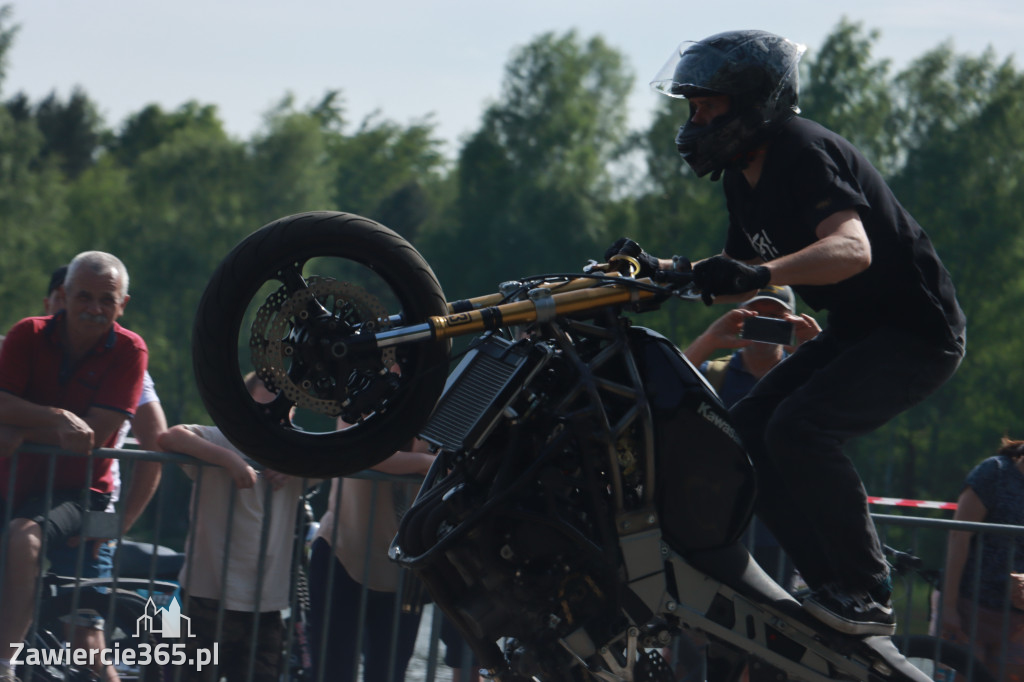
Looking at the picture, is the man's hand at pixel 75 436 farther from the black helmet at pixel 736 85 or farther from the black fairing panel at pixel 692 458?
the black helmet at pixel 736 85

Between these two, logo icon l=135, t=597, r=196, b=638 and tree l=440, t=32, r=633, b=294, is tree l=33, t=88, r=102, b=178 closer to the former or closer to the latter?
tree l=440, t=32, r=633, b=294

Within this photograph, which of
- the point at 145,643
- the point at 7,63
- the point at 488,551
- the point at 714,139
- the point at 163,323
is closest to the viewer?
the point at 488,551

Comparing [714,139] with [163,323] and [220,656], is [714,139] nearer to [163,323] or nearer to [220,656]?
[220,656]

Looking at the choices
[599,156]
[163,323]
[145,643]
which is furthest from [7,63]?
[145,643]

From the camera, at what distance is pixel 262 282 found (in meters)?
3.50

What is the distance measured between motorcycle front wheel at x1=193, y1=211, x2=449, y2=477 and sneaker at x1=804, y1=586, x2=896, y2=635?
1347 millimetres

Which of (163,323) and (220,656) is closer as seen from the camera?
(220,656)

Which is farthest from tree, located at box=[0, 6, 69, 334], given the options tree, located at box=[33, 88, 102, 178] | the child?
the child

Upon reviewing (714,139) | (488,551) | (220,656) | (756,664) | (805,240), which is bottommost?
(220,656)

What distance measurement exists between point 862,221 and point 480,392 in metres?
1.30

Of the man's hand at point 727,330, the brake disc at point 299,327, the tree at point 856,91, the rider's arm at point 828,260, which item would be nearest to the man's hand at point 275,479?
the brake disc at point 299,327

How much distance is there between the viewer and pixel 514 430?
3549mm

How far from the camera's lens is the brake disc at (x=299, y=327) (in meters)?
3.48

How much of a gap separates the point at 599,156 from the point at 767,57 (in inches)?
1986
